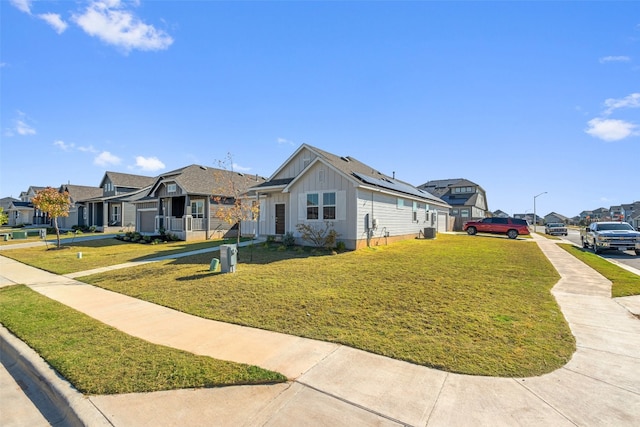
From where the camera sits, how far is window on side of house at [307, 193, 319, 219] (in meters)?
15.7

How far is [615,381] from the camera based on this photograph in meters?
3.69

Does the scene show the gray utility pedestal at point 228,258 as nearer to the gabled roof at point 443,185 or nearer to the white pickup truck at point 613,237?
the white pickup truck at point 613,237

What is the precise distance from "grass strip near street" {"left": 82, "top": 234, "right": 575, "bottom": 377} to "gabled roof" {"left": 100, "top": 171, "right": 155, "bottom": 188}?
2799 cm

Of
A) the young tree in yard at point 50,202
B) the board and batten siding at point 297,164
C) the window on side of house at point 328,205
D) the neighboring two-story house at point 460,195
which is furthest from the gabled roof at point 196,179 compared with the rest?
the neighboring two-story house at point 460,195

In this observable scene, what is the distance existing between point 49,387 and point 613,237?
22864 mm

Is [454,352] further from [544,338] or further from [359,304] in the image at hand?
[359,304]

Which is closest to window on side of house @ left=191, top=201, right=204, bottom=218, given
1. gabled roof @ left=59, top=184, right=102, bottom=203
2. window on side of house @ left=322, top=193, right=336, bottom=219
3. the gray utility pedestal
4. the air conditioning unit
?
window on side of house @ left=322, top=193, right=336, bottom=219

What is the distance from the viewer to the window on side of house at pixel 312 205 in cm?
1574

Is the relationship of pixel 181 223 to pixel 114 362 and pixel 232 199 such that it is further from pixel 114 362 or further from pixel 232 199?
pixel 114 362

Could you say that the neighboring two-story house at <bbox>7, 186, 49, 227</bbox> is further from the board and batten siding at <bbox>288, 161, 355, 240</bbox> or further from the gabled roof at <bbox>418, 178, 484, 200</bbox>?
the gabled roof at <bbox>418, 178, 484, 200</bbox>

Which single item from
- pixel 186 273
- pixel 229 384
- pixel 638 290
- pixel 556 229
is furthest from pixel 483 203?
pixel 229 384

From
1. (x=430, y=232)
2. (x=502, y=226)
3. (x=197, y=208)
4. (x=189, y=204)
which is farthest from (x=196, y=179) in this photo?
(x=502, y=226)

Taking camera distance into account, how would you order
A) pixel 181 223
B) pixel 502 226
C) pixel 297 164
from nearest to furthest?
pixel 297 164, pixel 181 223, pixel 502 226

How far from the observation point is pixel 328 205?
1536 centimetres
